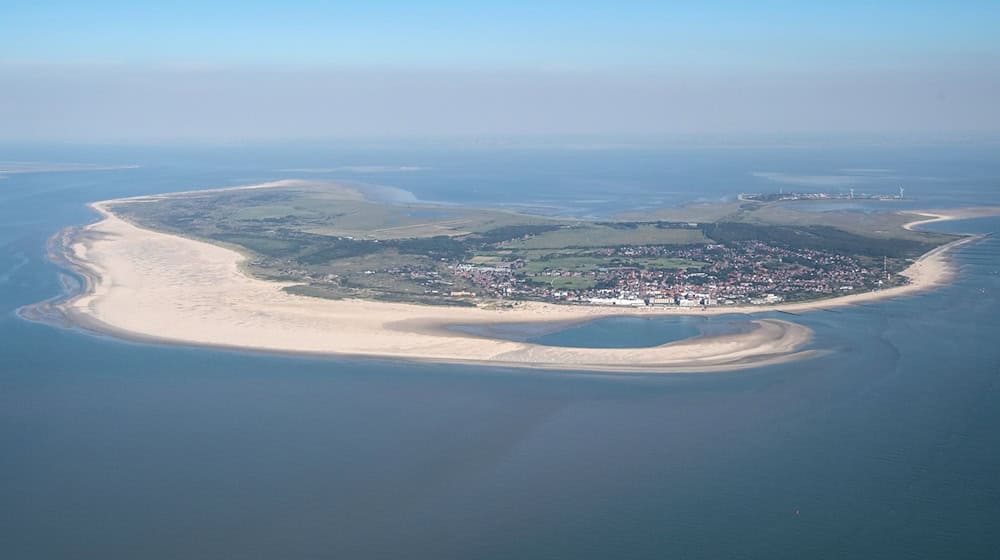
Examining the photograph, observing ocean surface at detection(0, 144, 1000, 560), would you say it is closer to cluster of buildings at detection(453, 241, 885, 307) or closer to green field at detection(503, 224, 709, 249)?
cluster of buildings at detection(453, 241, 885, 307)

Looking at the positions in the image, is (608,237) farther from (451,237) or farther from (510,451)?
(510,451)

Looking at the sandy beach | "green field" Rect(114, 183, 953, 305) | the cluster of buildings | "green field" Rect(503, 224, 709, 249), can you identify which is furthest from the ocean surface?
"green field" Rect(503, 224, 709, 249)

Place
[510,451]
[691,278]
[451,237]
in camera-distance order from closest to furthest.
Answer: [510,451]
[691,278]
[451,237]

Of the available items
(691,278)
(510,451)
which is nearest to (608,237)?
(691,278)

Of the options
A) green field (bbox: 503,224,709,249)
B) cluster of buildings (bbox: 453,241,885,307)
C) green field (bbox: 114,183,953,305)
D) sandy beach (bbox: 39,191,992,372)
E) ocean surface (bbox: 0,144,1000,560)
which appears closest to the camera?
ocean surface (bbox: 0,144,1000,560)

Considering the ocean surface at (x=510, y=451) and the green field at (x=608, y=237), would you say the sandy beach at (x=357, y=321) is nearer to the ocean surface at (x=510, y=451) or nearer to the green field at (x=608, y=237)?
the ocean surface at (x=510, y=451)

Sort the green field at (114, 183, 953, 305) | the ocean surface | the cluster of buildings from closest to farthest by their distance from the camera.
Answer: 1. the ocean surface
2. the cluster of buildings
3. the green field at (114, 183, 953, 305)
